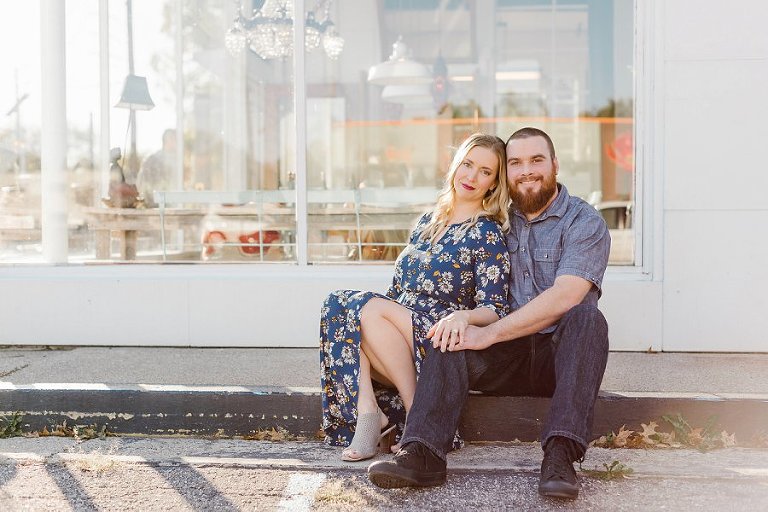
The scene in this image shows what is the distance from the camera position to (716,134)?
5.22m

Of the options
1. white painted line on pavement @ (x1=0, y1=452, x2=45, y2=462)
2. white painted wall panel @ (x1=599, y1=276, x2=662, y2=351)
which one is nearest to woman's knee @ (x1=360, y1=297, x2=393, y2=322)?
white painted line on pavement @ (x1=0, y1=452, x2=45, y2=462)

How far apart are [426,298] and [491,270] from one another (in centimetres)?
31

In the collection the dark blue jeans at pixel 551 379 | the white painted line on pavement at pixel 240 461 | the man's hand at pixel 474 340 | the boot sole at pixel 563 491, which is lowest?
the white painted line on pavement at pixel 240 461

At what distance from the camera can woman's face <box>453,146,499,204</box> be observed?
381cm

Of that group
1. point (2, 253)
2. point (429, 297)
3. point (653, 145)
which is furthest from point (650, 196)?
point (2, 253)

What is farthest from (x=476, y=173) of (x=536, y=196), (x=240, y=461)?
(x=240, y=461)

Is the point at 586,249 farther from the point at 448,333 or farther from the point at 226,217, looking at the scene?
the point at 226,217

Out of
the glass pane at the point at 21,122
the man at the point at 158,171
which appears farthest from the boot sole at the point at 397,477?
the man at the point at 158,171

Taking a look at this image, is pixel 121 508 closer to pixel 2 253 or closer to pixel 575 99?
pixel 2 253

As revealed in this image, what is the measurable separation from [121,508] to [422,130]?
280 inches

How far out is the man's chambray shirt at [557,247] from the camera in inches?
142

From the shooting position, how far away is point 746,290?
17.2ft

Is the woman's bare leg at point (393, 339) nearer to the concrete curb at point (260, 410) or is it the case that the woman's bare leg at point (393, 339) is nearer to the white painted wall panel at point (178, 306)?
the concrete curb at point (260, 410)

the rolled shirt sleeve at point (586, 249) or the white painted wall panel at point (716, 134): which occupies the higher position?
the white painted wall panel at point (716, 134)
